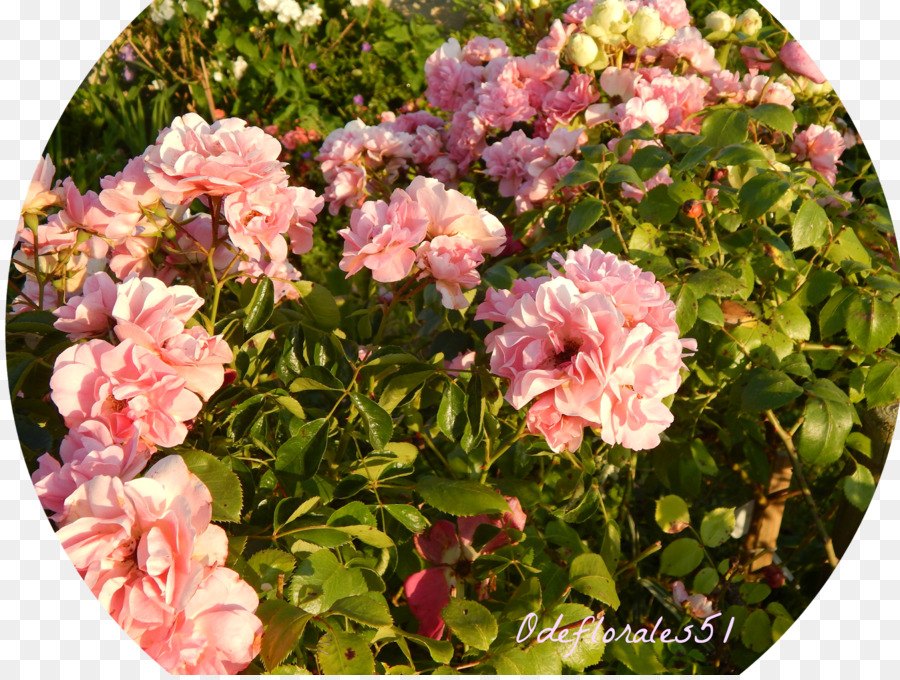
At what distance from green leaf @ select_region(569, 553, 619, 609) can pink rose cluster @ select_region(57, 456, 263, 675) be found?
50 centimetres

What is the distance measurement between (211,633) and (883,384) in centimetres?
110

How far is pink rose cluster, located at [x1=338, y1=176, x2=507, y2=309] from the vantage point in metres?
1.10

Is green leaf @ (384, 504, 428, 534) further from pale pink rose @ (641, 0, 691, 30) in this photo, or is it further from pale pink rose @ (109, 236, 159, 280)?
pale pink rose @ (641, 0, 691, 30)

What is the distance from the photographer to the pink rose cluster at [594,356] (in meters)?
0.92

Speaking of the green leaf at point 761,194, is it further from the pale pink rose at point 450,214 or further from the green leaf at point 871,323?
the pale pink rose at point 450,214

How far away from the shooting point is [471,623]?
3.28 ft

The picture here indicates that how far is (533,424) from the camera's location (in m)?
0.99

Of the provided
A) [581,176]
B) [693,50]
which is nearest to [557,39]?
[693,50]

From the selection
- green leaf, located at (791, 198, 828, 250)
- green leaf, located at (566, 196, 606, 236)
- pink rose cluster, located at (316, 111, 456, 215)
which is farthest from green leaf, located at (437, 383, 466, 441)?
pink rose cluster, located at (316, 111, 456, 215)

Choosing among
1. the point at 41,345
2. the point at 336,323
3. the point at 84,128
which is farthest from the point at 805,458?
the point at 84,128

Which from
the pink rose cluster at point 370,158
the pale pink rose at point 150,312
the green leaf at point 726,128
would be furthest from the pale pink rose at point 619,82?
the pale pink rose at point 150,312

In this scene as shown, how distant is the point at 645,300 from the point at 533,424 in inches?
8.1

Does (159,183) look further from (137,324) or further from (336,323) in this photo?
(336,323)

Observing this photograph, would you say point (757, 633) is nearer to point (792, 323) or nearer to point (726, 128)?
point (792, 323)
